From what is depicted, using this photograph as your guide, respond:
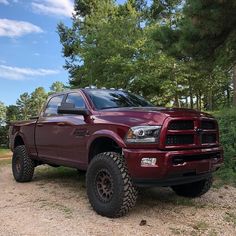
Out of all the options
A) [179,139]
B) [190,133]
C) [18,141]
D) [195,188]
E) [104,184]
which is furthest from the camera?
[18,141]

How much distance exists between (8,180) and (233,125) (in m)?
5.35

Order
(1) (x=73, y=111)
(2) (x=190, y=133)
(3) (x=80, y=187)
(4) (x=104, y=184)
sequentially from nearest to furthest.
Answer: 1. (2) (x=190, y=133)
2. (4) (x=104, y=184)
3. (1) (x=73, y=111)
4. (3) (x=80, y=187)

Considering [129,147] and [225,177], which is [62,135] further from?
[225,177]

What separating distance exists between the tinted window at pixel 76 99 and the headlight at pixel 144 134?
164 cm

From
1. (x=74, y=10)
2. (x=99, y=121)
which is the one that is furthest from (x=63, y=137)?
(x=74, y=10)

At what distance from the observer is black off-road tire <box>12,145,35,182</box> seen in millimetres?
8180

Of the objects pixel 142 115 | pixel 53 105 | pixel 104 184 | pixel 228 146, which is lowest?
pixel 104 184

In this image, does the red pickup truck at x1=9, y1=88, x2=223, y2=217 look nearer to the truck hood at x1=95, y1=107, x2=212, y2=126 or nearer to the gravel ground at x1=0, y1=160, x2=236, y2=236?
the truck hood at x1=95, y1=107, x2=212, y2=126

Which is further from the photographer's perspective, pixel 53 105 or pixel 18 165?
pixel 18 165

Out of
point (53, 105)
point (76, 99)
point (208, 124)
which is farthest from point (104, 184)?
point (53, 105)

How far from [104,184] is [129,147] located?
2.55ft

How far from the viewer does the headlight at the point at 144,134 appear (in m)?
5.06

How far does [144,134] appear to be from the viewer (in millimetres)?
5098

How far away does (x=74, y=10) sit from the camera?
39844 millimetres
